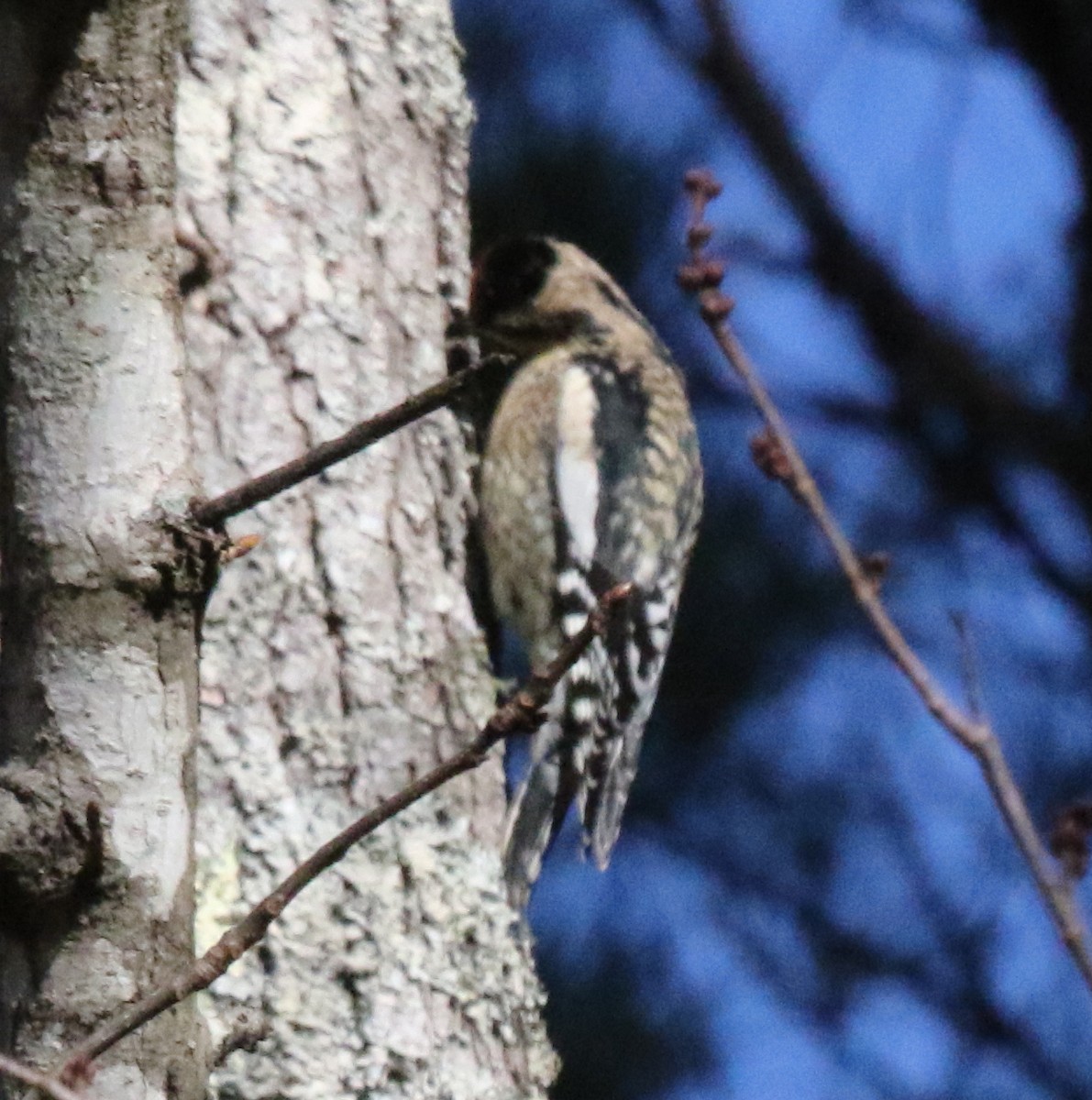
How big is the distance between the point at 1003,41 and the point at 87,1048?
335 cm

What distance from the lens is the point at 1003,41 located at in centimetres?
A: 399

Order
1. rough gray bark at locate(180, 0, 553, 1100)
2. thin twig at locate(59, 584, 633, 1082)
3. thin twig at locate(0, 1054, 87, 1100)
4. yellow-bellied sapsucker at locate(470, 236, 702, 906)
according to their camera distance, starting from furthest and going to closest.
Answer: yellow-bellied sapsucker at locate(470, 236, 702, 906) < rough gray bark at locate(180, 0, 553, 1100) < thin twig at locate(59, 584, 633, 1082) < thin twig at locate(0, 1054, 87, 1100)

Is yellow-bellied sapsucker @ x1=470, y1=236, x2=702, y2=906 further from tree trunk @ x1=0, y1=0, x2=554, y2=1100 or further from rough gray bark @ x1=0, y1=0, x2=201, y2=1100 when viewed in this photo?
rough gray bark @ x1=0, y1=0, x2=201, y2=1100

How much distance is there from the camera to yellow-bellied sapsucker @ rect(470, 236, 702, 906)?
9.11 ft

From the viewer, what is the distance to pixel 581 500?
309 centimetres

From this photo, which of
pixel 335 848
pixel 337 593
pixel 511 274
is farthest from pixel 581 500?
pixel 335 848

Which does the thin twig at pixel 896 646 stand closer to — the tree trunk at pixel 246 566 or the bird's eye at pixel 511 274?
the tree trunk at pixel 246 566

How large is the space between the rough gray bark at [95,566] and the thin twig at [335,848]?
0.07 meters

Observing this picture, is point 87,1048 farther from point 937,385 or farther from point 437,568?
point 937,385

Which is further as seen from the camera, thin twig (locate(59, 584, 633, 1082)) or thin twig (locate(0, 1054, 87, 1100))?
thin twig (locate(59, 584, 633, 1082))

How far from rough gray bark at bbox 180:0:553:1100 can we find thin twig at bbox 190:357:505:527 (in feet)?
2.97

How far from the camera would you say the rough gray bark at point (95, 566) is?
48.1 inches

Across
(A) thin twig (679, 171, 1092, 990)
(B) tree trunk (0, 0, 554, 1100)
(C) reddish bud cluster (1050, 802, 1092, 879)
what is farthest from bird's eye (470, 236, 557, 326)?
(C) reddish bud cluster (1050, 802, 1092, 879)

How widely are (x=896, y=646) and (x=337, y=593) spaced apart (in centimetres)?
119
